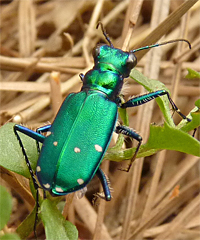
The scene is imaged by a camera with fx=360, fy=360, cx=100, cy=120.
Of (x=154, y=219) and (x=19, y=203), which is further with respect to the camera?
(x=19, y=203)

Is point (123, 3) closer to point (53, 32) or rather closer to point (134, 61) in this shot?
point (53, 32)

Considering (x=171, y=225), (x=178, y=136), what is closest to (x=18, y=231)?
(x=178, y=136)

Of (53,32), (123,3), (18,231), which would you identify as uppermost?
(123,3)

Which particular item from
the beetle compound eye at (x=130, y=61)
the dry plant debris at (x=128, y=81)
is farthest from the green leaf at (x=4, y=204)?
the beetle compound eye at (x=130, y=61)

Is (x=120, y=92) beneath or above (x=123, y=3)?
beneath

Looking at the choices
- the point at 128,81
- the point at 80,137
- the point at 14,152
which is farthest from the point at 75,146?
the point at 128,81

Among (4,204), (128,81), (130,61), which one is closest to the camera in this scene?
(4,204)

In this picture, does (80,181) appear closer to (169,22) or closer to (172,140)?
(172,140)
